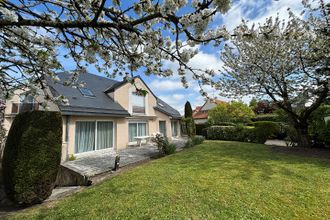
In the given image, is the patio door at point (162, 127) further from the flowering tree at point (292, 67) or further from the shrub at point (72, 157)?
the shrub at point (72, 157)

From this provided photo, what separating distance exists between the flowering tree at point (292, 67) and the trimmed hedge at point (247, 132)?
2.45 meters

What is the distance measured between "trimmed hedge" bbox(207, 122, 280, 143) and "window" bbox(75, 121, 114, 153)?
12083 mm

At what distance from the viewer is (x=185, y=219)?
3602 mm

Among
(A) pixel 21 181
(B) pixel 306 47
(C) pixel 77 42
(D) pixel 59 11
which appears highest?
(B) pixel 306 47

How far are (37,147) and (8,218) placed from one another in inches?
72.0

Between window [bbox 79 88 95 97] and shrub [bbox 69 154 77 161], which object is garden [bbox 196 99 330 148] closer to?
window [bbox 79 88 95 97]

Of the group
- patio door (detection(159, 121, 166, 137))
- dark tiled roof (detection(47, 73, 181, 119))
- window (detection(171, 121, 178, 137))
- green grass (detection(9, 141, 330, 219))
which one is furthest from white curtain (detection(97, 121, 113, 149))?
window (detection(171, 121, 178, 137))

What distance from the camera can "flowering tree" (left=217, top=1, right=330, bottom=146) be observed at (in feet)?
30.7

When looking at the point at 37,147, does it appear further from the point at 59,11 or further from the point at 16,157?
the point at 59,11

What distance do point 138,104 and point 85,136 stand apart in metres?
5.88

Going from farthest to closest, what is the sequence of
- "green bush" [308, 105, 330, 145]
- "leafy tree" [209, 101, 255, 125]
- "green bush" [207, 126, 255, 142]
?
"leafy tree" [209, 101, 255, 125] < "green bush" [207, 126, 255, 142] < "green bush" [308, 105, 330, 145]

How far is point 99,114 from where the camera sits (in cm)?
1086

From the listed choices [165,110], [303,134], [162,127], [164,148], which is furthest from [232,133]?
[164,148]

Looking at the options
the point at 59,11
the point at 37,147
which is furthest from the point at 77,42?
the point at 37,147
